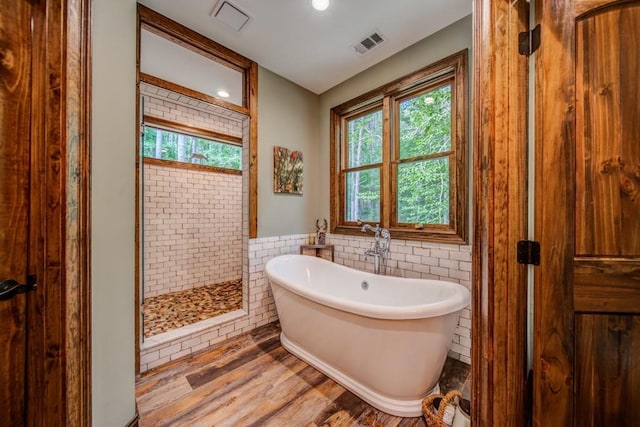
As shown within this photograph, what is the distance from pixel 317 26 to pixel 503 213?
6.60 ft

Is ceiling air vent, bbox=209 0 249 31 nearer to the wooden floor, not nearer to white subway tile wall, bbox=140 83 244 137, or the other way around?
white subway tile wall, bbox=140 83 244 137

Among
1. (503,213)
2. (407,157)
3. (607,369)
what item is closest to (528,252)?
(503,213)

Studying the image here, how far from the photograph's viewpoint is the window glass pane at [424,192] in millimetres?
2025

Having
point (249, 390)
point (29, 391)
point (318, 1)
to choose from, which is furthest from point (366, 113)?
point (29, 391)

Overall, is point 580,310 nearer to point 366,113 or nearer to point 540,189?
point 540,189

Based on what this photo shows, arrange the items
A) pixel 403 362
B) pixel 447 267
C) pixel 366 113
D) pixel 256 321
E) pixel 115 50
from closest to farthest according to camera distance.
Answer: pixel 115 50, pixel 403 362, pixel 447 267, pixel 256 321, pixel 366 113

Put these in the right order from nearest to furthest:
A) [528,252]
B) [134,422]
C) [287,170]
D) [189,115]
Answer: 1. [528,252]
2. [134,422]
3. [287,170]
4. [189,115]

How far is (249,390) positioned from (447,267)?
1.78 metres

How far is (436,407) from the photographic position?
1303 mm

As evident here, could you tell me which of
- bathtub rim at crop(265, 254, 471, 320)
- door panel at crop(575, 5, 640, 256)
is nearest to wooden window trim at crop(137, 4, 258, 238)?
bathtub rim at crop(265, 254, 471, 320)

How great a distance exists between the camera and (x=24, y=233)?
843 mm

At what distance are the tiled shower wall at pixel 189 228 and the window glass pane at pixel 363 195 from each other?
2092mm

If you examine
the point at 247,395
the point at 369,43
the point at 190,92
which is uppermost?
the point at 369,43

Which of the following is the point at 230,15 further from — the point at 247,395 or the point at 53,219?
the point at 247,395
